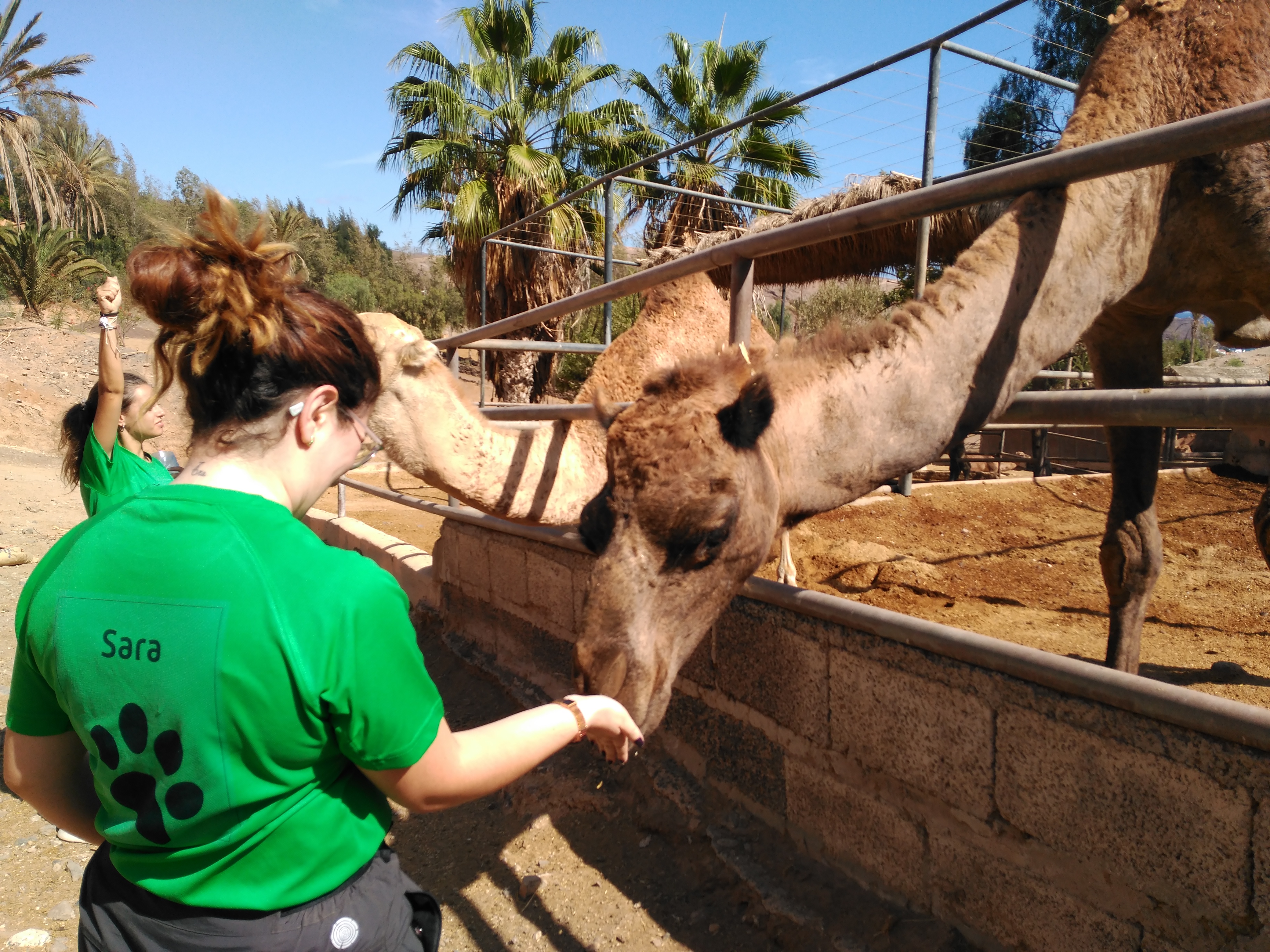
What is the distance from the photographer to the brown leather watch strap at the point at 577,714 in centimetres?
159

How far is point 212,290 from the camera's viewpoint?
129 cm

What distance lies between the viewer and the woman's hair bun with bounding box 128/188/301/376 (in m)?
1.28

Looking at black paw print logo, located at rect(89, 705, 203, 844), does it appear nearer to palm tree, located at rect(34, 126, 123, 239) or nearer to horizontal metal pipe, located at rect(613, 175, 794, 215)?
horizontal metal pipe, located at rect(613, 175, 794, 215)

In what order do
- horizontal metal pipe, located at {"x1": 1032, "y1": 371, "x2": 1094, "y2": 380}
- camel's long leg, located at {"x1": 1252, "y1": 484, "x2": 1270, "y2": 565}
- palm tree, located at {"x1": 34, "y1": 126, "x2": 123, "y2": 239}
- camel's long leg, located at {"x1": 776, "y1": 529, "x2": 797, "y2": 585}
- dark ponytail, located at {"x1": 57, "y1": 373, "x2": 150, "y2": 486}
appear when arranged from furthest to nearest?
palm tree, located at {"x1": 34, "y1": 126, "x2": 123, "y2": 239} → camel's long leg, located at {"x1": 776, "y1": 529, "x2": 797, "y2": 585} → dark ponytail, located at {"x1": 57, "y1": 373, "x2": 150, "y2": 486} → horizontal metal pipe, located at {"x1": 1032, "y1": 371, "x2": 1094, "y2": 380} → camel's long leg, located at {"x1": 1252, "y1": 484, "x2": 1270, "y2": 565}

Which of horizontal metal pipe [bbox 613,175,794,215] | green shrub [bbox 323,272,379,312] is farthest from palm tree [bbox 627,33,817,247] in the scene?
green shrub [bbox 323,272,379,312]

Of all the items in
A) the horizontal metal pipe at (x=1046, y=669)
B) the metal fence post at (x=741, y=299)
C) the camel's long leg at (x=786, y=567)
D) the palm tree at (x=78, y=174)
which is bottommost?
the camel's long leg at (x=786, y=567)

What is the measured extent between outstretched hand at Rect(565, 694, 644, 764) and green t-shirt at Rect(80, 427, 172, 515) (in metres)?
2.60

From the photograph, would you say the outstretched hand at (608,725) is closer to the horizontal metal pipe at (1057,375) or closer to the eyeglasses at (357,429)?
the eyeglasses at (357,429)

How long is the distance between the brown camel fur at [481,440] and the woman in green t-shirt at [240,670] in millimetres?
2098

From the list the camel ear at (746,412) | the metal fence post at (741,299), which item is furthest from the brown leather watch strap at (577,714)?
the metal fence post at (741,299)

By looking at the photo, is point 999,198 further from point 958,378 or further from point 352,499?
Answer: point 352,499

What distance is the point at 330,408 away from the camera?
1.39 m

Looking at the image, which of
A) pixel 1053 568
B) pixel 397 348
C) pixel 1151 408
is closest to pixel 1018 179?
pixel 1151 408

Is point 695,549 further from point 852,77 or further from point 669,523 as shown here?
point 852,77
